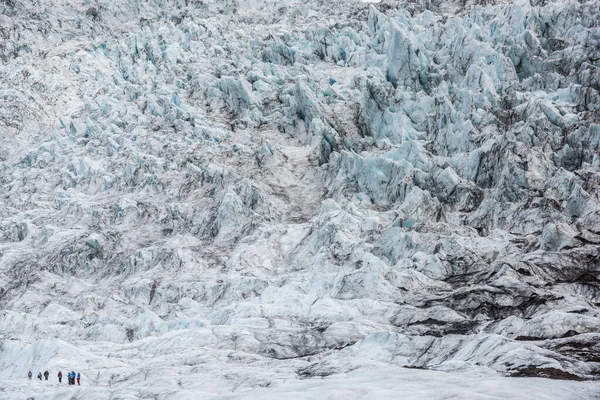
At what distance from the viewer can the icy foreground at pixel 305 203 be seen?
101 ft

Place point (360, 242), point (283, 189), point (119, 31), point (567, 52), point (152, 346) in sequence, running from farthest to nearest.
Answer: point (119, 31), point (567, 52), point (283, 189), point (360, 242), point (152, 346)

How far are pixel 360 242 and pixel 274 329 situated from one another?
39.9 ft

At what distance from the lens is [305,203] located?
188ft

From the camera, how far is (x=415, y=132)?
2418 inches

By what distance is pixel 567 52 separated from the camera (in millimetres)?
63719

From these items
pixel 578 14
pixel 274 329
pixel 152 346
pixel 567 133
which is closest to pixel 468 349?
pixel 274 329

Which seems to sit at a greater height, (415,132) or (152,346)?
(415,132)

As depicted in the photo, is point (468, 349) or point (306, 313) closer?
point (468, 349)

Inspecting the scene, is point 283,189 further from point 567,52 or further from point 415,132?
point 567,52

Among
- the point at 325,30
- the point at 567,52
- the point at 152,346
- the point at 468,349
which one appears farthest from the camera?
the point at 325,30

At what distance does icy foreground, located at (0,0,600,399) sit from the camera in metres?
30.8

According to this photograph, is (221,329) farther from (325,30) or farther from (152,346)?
(325,30)

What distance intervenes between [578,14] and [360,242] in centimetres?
3969

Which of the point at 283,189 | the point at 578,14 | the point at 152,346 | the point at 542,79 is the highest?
the point at 578,14
